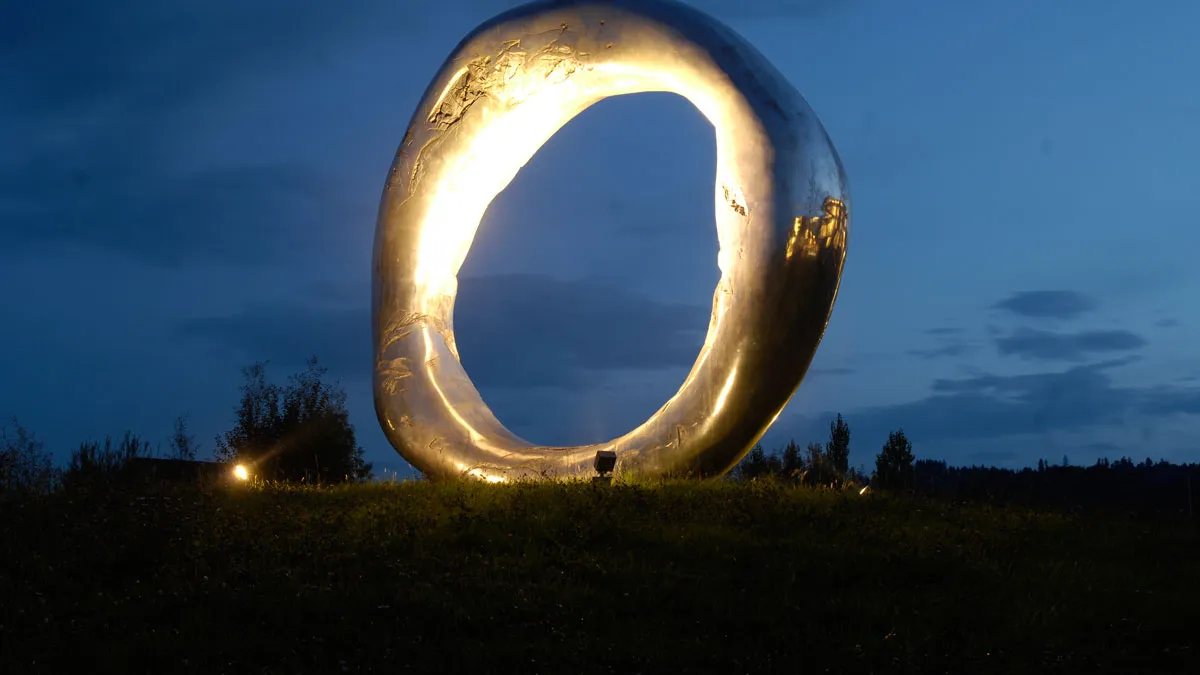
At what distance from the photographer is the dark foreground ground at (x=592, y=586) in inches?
278

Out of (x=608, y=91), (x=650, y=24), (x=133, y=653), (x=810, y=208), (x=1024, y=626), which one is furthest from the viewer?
(x=608, y=91)

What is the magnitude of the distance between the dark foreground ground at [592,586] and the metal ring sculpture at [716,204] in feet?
3.32

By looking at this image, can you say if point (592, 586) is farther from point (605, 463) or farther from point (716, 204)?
point (716, 204)

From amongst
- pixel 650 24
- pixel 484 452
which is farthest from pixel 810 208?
pixel 484 452

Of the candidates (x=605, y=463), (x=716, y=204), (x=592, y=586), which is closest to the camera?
(x=592, y=586)

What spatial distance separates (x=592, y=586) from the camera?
8.14 m

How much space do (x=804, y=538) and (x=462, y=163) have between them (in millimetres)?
6453

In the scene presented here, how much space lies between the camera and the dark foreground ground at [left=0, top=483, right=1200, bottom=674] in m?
7.05

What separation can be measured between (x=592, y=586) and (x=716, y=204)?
4.35 metres

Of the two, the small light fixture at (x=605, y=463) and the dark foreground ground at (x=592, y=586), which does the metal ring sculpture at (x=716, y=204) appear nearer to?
the small light fixture at (x=605, y=463)

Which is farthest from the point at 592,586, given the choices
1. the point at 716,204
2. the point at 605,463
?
the point at 716,204

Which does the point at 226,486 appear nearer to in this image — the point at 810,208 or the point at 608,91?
the point at 608,91

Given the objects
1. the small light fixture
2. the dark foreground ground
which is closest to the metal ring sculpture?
the small light fixture

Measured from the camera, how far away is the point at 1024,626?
7.62 m
